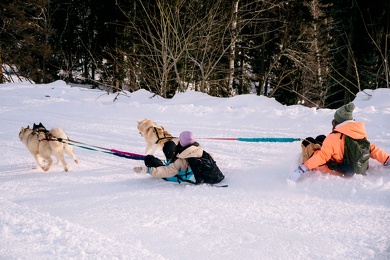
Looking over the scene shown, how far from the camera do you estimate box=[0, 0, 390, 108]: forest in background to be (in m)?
12.5

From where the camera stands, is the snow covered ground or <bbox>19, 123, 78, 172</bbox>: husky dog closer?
the snow covered ground

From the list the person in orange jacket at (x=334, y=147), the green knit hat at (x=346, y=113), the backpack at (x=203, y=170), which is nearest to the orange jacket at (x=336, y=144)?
the person in orange jacket at (x=334, y=147)

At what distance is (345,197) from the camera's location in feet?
11.1

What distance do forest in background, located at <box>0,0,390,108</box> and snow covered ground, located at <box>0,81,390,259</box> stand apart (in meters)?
5.26

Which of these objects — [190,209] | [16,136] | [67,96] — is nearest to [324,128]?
[190,209]

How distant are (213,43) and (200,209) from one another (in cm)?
1117

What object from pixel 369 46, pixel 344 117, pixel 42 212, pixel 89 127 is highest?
pixel 369 46

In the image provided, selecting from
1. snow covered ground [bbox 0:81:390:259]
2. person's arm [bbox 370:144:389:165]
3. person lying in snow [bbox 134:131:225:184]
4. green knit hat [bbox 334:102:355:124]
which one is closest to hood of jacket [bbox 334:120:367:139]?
green knit hat [bbox 334:102:355:124]

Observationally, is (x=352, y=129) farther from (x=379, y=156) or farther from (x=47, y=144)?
(x=47, y=144)

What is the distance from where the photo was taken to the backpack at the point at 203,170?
12.9 ft

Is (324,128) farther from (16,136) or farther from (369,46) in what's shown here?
(369,46)

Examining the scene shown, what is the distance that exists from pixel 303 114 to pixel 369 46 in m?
7.63

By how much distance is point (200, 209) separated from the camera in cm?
328

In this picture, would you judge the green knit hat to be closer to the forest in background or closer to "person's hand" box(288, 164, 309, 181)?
"person's hand" box(288, 164, 309, 181)
